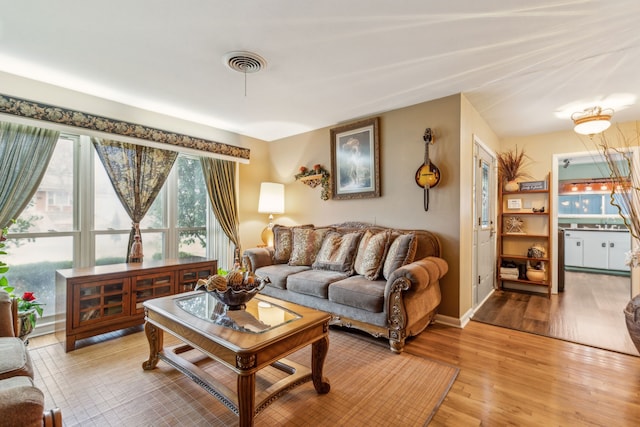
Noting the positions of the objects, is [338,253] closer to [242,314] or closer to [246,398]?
[242,314]

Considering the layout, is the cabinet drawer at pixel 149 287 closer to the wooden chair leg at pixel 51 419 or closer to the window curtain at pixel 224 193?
the window curtain at pixel 224 193

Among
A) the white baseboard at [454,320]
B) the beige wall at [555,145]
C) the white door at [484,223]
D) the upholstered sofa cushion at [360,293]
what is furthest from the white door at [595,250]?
the upholstered sofa cushion at [360,293]

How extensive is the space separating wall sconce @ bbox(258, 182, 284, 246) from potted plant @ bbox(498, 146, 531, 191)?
3.50 metres

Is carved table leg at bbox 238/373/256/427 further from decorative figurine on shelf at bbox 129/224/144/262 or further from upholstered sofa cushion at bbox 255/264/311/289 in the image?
decorative figurine on shelf at bbox 129/224/144/262

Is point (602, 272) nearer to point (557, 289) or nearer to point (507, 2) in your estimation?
point (557, 289)

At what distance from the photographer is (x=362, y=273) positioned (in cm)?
294

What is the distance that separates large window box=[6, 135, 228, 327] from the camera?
9.09 ft

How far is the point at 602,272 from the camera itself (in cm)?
574

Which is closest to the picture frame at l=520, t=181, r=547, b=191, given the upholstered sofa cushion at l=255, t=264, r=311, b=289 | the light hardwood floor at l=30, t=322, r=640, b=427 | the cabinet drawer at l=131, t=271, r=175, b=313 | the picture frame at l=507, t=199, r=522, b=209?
the picture frame at l=507, t=199, r=522, b=209

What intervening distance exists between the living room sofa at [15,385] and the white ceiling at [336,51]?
6.16 ft

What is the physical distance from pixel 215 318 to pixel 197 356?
2.33 ft

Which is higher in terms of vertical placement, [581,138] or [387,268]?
[581,138]

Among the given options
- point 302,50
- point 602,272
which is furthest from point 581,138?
point 302,50

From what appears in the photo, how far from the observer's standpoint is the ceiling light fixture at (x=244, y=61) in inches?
89.7
